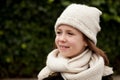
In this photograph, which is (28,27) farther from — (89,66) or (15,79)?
(89,66)

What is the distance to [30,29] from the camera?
26.9ft

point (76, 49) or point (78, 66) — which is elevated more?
point (76, 49)

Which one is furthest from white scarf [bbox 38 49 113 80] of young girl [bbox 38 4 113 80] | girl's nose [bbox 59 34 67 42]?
girl's nose [bbox 59 34 67 42]

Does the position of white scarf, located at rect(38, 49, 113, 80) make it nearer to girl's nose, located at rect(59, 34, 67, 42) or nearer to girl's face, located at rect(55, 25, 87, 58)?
girl's face, located at rect(55, 25, 87, 58)

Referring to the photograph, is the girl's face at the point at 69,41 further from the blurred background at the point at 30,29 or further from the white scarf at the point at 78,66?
the blurred background at the point at 30,29

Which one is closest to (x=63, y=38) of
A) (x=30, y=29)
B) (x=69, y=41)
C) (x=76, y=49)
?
(x=69, y=41)

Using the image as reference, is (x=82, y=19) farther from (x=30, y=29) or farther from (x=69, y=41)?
(x=30, y=29)

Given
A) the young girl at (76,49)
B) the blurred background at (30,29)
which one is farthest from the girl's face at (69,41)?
the blurred background at (30,29)

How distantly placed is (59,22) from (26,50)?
12.2ft

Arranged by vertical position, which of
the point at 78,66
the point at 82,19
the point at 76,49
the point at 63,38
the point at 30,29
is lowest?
the point at 78,66

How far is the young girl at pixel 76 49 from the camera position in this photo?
4.55m

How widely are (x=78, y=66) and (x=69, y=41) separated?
0.24m

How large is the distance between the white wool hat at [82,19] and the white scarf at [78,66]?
193 millimetres

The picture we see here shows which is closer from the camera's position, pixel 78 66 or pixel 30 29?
pixel 78 66
